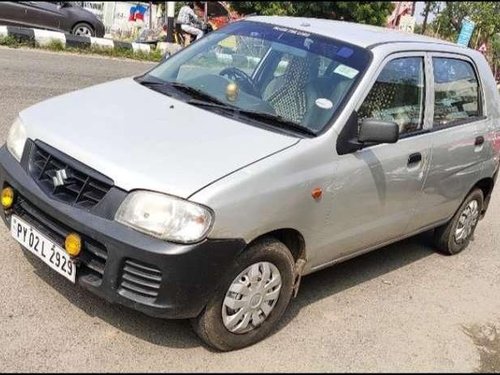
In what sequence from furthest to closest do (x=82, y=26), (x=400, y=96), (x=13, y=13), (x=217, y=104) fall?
1. (x=82, y=26)
2. (x=13, y=13)
3. (x=400, y=96)
4. (x=217, y=104)

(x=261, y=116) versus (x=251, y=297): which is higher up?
(x=261, y=116)

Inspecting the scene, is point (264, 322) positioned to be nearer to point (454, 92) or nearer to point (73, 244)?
Result: point (73, 244)

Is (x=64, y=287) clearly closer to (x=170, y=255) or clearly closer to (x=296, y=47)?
(x=170, y=255)

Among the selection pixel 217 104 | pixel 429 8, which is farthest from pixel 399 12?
pixel 217 104

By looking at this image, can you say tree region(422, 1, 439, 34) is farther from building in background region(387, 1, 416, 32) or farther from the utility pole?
the utility pole

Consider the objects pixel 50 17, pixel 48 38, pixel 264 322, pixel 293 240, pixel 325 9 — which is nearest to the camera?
pixel 264 322

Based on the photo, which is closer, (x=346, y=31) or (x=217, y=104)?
(x=217, y=104)

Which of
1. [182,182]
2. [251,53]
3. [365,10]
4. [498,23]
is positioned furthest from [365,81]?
[365,10]

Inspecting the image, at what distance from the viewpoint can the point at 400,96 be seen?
14.4 feet

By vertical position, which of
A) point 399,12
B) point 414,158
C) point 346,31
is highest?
point 346,31

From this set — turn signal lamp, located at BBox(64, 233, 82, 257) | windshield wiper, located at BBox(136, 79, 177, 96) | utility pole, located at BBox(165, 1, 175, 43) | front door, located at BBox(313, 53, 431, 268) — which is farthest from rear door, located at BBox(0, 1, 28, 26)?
turn signal lamp, located at BBox(64, 233, 82, 257)

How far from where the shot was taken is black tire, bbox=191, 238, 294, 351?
3.36 m

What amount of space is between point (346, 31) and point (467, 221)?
2.06 meters

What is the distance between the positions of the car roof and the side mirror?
71 centimetres
